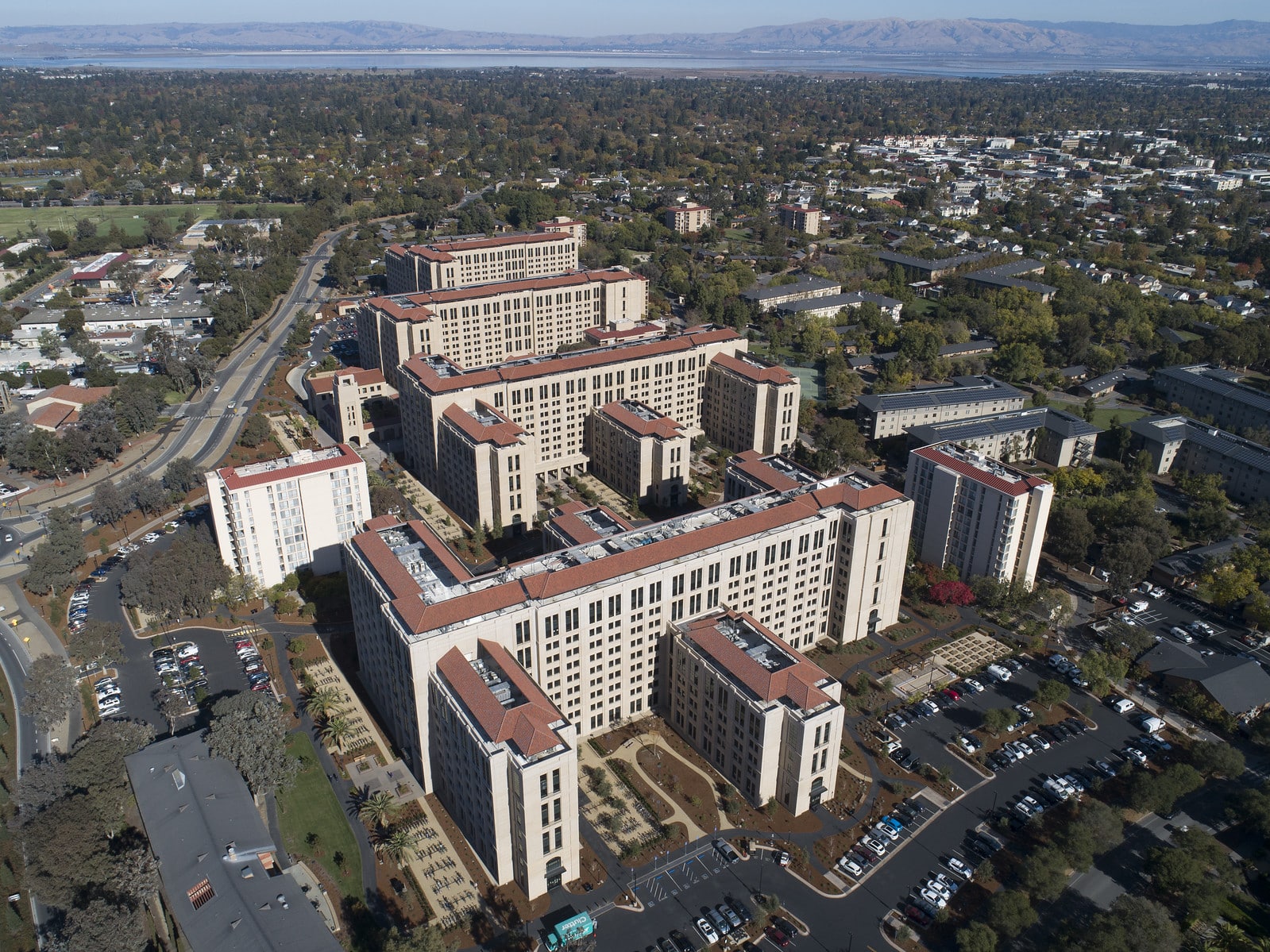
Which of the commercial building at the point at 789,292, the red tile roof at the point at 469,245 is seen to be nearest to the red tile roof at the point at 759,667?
the commercial building at the point at 789,292

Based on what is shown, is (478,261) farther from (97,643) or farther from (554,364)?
(97,643)

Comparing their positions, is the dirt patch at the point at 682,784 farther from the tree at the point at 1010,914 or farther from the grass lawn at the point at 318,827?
the grass lawn at the point at 318,827

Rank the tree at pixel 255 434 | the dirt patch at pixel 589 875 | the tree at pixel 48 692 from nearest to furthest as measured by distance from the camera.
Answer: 1. the dirt patch at pixel 589 875
2. the tree at pixel 48 692
3. the tree at pixel 255 434

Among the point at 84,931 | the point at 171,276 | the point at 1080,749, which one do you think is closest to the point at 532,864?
the point at 84,931

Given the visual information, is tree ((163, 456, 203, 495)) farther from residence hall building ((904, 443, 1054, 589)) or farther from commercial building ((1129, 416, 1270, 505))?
commercial building ((1129, 416, 1270, 505))

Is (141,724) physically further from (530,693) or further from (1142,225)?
(1142,225)
